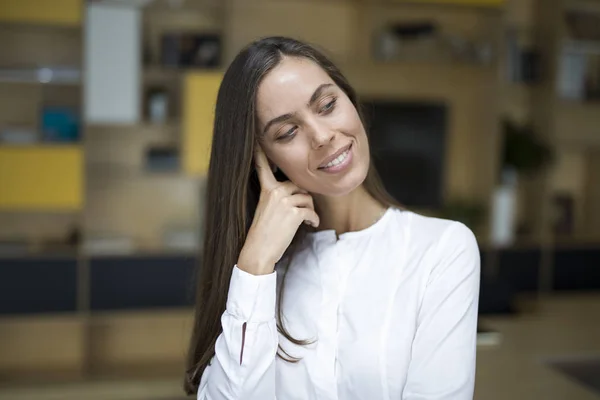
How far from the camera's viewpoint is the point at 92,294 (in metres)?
3.88

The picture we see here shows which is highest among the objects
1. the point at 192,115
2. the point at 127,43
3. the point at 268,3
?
the point at 268,3

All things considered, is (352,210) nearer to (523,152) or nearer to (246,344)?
(246,344)

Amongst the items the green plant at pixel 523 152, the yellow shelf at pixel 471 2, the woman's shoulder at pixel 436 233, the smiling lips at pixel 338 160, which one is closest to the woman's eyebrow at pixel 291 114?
the smiling lips at pixel 338 160

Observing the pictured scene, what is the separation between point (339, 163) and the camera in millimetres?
1250

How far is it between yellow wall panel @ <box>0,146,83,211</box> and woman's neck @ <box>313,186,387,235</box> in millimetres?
2772

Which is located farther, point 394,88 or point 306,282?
point 394,88

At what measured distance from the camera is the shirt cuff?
1.21 m

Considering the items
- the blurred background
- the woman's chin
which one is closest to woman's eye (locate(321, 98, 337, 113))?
the woman's chin

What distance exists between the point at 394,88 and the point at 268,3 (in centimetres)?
103

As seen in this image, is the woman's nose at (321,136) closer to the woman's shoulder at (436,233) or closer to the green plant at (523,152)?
the woman's shoulder at (436,233)

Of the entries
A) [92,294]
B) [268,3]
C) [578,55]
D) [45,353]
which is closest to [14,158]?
[92,294]

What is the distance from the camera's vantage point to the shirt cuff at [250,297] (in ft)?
3.97

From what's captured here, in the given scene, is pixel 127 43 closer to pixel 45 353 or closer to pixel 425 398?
pixel 45 353

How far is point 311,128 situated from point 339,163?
0.28 feet
